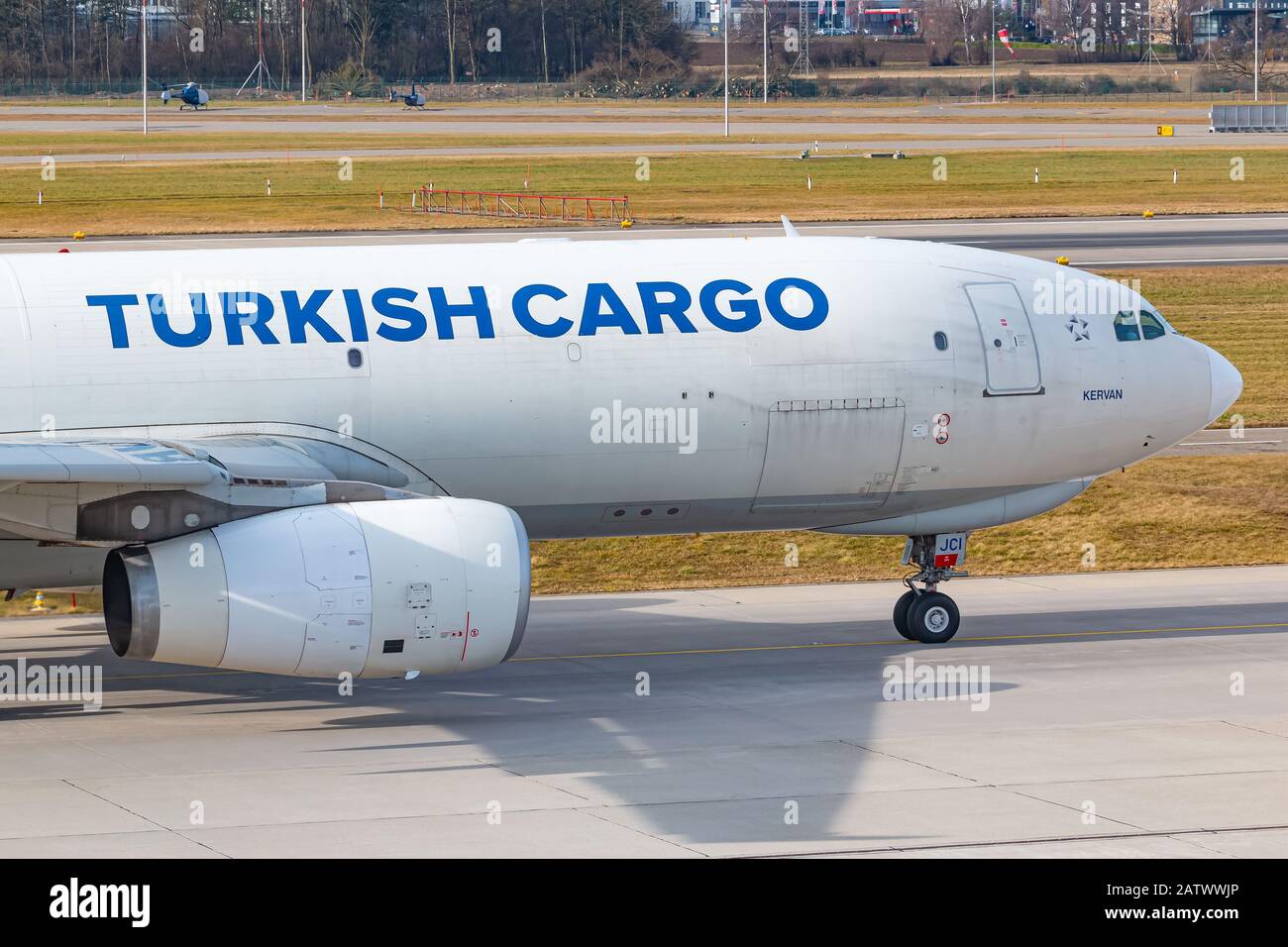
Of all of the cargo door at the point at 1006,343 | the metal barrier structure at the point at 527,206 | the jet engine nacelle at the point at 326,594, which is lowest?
the jet engine nacelle at the point at 326,594

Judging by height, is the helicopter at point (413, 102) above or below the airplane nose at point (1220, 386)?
above

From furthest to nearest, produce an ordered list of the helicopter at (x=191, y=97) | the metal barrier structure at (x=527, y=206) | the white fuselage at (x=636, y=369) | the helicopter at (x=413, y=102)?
the helicopter at (x=413, y=102)
the helicopter at (x=191, y=97)
the metal barrier structure at (x=527, y=206)
the white fuselage at (x=636, y=369)

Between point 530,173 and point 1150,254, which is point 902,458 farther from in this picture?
point 530,173

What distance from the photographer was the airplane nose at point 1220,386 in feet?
80.1

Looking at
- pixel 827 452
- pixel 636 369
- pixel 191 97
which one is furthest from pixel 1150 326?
pixel 191 97

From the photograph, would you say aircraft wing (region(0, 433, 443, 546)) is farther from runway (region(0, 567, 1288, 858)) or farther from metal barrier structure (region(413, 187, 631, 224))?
metal barrier structure (region(413, 187, 631, 224))

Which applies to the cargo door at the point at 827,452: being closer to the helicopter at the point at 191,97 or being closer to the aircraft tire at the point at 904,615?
the aircraft tire at the point at 904,615

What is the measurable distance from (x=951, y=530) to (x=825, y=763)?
6.36m

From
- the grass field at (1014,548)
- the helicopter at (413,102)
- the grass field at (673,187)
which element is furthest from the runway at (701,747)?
the helicopter at (413,102)

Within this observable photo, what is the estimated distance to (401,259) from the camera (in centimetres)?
2167

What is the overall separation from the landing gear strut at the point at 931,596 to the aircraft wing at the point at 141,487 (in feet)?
26.2

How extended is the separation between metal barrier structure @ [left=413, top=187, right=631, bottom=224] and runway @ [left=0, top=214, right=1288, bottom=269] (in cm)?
460

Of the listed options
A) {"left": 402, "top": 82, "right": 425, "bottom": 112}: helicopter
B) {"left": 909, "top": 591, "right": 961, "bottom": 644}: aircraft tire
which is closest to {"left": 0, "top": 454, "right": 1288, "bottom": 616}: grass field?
{"left": 909, "top": 591, "right": 961, "bottom": 644}: aircraft tire

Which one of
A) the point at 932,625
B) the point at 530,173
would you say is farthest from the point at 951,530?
the point at 530,173
